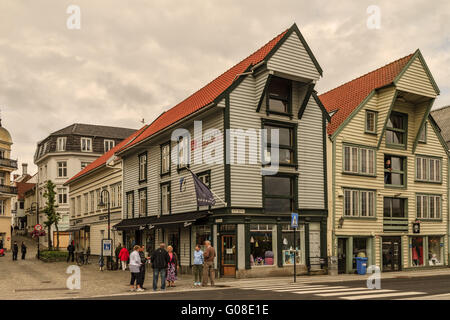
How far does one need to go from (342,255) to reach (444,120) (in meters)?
19.1

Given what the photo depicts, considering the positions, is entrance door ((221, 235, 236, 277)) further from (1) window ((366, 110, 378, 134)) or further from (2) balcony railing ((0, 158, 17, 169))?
(2) balcony railing ((0, 158, 17, 169))

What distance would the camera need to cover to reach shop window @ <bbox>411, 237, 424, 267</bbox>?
32.6 metres

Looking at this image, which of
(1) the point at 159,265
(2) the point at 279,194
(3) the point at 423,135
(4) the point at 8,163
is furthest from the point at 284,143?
(4) the point at 8,163

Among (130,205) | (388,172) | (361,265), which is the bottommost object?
(361,265)

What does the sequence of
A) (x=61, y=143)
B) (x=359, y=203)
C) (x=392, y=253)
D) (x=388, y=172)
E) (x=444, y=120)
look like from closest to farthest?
1. (x=359, y=203)
2. (x=392, y=253)
3. (x=388, y=172)
4. (x=444, y=120)
5. (x=61, y=143)

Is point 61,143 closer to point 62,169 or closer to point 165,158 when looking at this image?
point 62,169

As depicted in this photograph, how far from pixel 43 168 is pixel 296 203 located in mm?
52128

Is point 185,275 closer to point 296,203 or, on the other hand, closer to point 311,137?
point 296,203

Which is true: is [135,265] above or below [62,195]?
below

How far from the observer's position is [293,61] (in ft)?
86.9

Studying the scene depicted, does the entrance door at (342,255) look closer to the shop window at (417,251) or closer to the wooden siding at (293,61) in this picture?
the shop window at (417,251)

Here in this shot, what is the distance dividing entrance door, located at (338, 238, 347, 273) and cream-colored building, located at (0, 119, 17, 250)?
4503 cm

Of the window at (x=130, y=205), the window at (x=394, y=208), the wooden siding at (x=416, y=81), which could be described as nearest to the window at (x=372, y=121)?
the wooden siding at (x=416, y=81)
